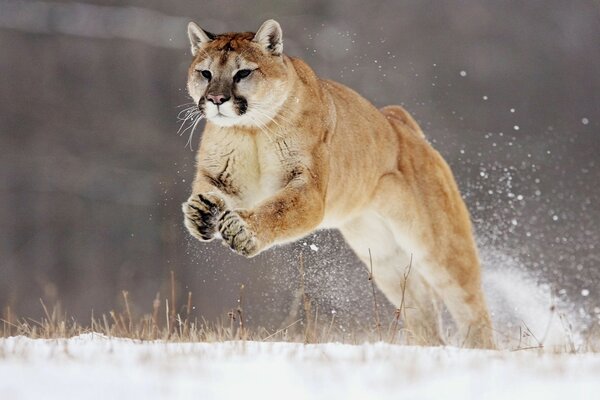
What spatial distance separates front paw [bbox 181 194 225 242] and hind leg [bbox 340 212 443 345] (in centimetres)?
183

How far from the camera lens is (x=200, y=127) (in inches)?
610

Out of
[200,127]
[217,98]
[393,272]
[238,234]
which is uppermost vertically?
[200,127]

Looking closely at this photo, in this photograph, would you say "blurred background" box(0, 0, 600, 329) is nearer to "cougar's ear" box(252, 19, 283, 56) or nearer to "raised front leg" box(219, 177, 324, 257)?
"cougar's ear" box(252, 19, 283, 56)

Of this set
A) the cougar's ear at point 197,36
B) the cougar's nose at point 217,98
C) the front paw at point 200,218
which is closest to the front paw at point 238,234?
the front paw at point 200,218

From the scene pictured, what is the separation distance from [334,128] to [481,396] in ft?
10.5

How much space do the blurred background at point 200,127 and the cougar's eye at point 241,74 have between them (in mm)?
8284

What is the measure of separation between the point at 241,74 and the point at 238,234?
1.25 m

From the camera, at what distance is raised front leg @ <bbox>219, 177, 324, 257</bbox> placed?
570 centimetres

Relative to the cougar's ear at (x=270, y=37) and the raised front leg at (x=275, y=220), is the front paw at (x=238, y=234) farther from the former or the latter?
the cougar's ear at (x=270, y=37)

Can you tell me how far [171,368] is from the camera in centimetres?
445

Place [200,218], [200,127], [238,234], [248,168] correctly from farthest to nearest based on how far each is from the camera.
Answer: [200,127] → [248,168] → [200,218] → [238,234]

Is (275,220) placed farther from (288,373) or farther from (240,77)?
(288,373)

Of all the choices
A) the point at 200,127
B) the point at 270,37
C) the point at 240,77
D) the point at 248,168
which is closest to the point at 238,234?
the point at 248,168

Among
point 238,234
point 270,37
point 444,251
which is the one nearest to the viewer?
point 238,234
